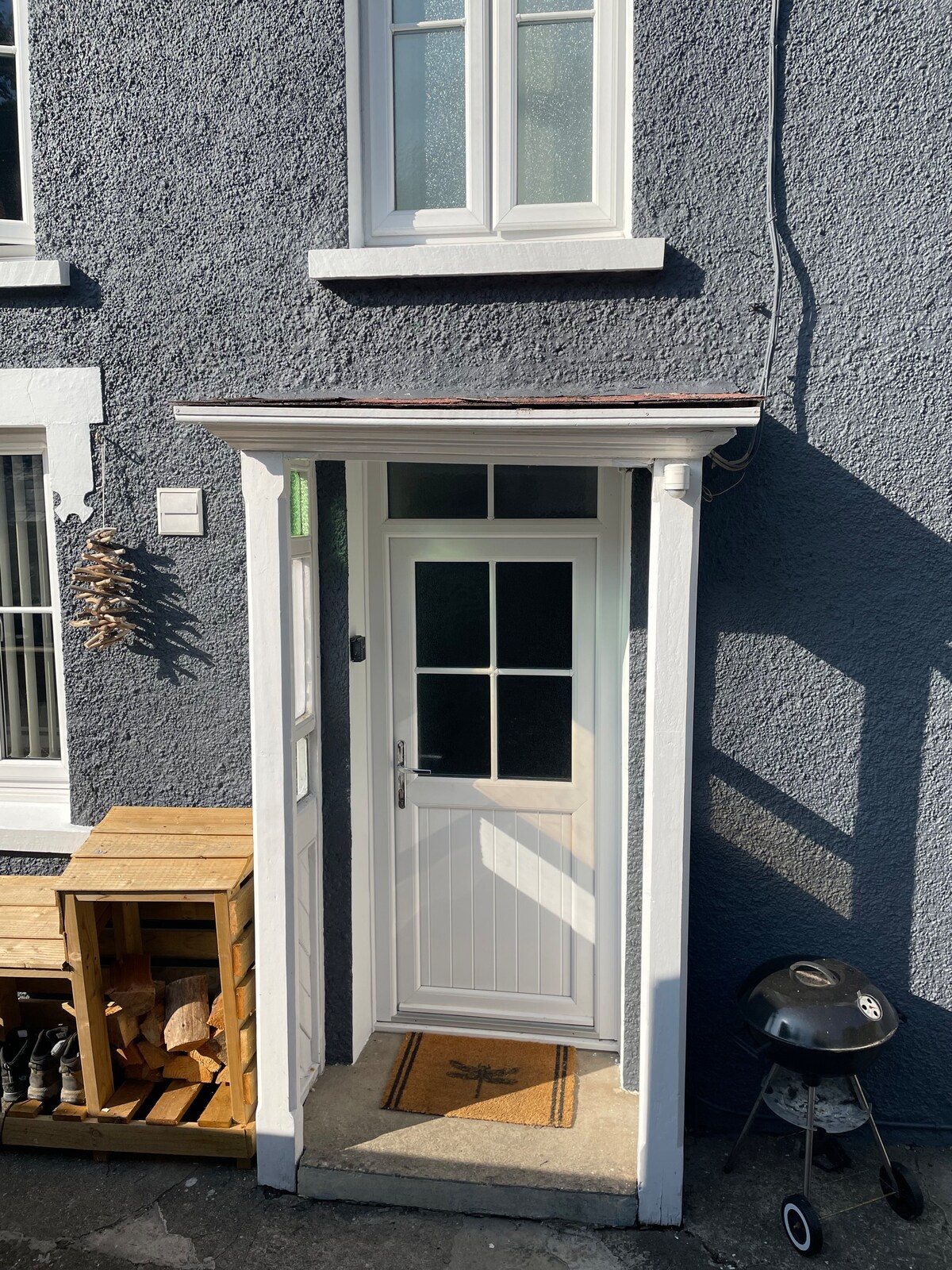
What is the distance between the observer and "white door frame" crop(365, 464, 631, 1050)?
412 cm

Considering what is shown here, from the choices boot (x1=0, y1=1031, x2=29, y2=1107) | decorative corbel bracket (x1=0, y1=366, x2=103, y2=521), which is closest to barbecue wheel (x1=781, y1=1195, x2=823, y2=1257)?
boot (x1=0, y1=1031, x2=29, y2=1107)

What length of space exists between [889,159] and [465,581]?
2.32 m

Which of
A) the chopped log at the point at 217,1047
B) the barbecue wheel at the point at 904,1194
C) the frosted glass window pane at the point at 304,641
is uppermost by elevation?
the frosted glass window pane at the point at 304,641

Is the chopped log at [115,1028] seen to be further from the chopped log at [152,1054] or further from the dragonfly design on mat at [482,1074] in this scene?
the dragonfly design on mat at [482,1074]

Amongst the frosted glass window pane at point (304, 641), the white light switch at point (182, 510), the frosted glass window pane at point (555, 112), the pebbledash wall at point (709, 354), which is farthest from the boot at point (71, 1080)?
the frosted glass window pane at point (555, 112)

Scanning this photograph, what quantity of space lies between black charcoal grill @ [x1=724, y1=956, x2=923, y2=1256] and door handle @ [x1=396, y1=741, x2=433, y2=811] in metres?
1.64

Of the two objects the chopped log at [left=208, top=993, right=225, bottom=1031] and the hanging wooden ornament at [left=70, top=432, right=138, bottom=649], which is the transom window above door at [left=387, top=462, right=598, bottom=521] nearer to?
the hanging wooden ornament at [left=70, top=432, right=138, bottom=649]

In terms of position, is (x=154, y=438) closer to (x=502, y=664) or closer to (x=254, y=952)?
(x=502, y=664)

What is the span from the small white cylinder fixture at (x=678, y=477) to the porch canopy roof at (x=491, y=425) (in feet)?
0.14

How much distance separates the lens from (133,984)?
157 inches

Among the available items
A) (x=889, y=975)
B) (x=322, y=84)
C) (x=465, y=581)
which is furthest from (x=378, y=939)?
(x=322, y=84)

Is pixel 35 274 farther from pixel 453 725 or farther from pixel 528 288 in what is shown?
pixel 453 725

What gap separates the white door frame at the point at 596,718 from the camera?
162 inches

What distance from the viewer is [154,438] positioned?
13.6ft
